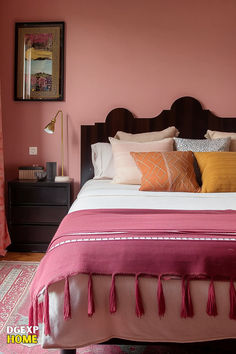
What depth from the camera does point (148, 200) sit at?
234 centimetres

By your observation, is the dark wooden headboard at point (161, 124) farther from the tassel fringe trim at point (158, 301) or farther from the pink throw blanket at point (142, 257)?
the tassel fringe trim at point (158, 301)

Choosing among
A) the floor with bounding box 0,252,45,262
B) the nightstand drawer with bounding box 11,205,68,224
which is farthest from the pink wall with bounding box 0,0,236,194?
the floor with bounding box 0,252,45,262


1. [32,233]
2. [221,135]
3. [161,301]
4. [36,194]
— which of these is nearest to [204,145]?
[221,135]

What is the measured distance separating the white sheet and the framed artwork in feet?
4.41

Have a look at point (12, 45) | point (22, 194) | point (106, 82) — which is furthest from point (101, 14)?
point (22, 194)

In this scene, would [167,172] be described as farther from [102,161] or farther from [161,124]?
[161,124]

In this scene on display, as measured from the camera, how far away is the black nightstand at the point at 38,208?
11.1ft

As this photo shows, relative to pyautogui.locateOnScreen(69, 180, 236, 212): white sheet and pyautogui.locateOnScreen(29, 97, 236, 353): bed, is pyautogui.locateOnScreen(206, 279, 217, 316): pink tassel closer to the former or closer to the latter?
pyautogui.locateOnScreen(29, 97, 236, 353): bed

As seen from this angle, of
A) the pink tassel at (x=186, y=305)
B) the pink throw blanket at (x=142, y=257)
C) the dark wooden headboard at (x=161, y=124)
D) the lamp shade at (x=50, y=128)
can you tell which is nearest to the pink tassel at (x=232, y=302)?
the pink throw blanket at (x=142, y=257)

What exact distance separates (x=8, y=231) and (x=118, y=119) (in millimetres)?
1460

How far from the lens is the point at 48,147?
3.71m

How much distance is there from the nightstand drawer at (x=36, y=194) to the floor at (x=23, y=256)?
0.46 meters

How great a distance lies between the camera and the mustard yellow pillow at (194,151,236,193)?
104 inches

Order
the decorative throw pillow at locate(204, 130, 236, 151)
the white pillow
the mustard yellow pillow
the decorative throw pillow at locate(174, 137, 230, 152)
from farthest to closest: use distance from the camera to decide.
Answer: the white pillow < the decorative throw pillow at locate(204, 130, 236, 151) < the decorative throw pillow at locate(174, 137, 230, 152) < the mustard yellow pillow
